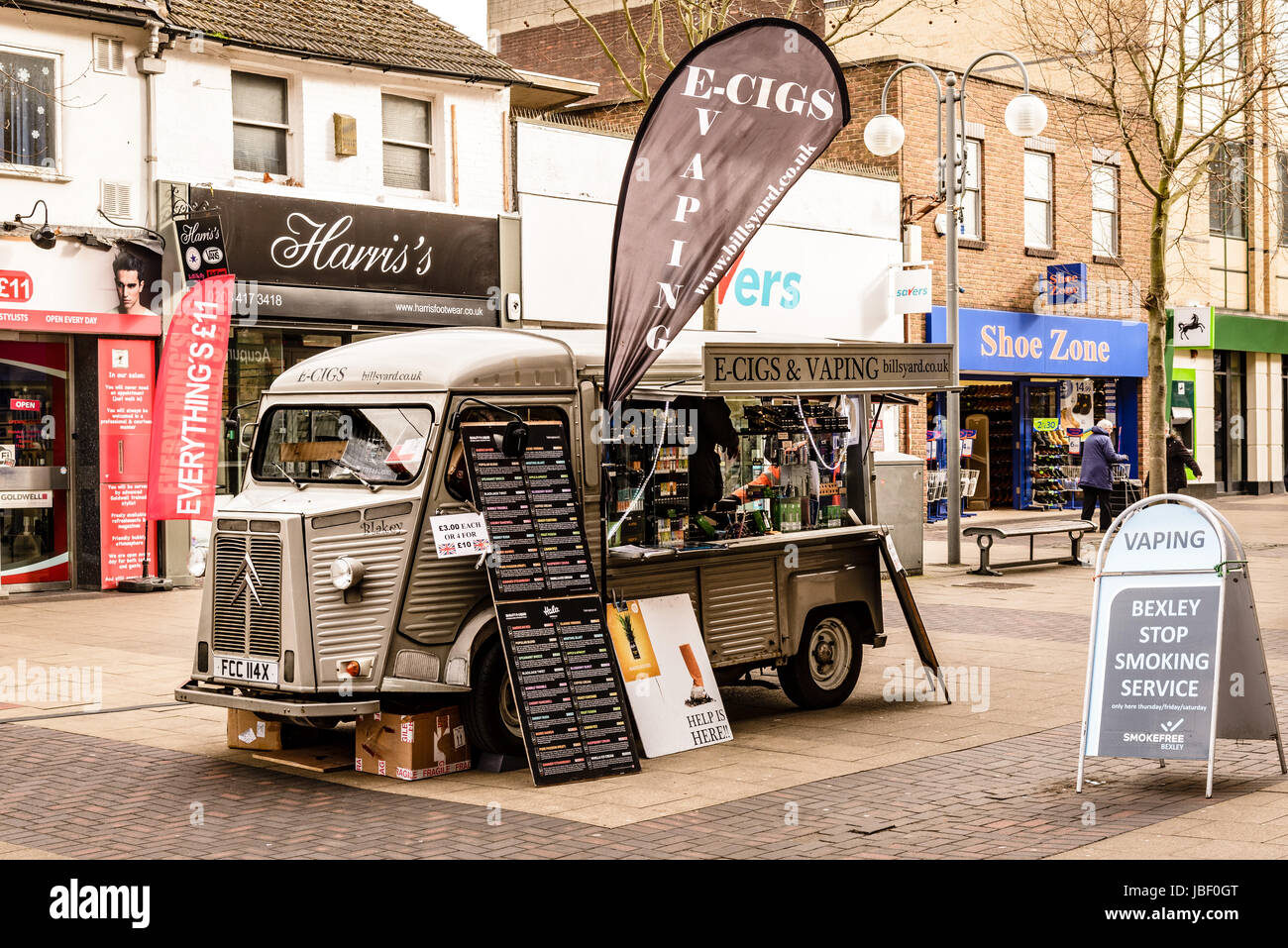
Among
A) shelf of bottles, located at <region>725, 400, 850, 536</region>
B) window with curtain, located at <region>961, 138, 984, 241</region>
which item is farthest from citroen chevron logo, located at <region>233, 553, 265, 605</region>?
window with curtain, located at <region>961, 138, 984, 241</region>

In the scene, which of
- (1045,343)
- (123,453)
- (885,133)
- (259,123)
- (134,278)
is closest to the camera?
(134,278)

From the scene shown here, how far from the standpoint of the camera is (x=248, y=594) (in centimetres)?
850

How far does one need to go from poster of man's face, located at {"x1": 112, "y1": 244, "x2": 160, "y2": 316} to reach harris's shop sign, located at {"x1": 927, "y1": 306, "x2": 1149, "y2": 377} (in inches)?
541

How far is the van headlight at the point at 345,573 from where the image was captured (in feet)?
27.0

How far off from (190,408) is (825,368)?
9.05m

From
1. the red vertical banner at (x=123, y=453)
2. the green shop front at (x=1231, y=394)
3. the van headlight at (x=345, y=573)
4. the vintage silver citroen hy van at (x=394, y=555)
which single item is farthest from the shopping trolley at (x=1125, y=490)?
the van headlight at (x=345, y=573)

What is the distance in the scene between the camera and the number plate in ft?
27.4

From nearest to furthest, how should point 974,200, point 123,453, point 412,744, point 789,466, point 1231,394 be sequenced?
1. point 412,744
2. point 789,466
3. point 123,453
4. point 974,200
5. point 1231,394

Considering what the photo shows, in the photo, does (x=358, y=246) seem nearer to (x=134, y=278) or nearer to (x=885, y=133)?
(x=134, y=278)

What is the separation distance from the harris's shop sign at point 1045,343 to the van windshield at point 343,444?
1851cm

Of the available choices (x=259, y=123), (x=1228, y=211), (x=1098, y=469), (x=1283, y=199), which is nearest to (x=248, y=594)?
(x=259, y=123)

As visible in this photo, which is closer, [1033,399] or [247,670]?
[247,670]

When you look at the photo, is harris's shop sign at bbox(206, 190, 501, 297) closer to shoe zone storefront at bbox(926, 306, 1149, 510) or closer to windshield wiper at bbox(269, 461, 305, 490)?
windshield wiper at bbox(269, 461, 305, 490)

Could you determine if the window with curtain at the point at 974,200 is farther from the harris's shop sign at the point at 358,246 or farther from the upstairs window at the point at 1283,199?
the upstairs window at the point at 1283,199
